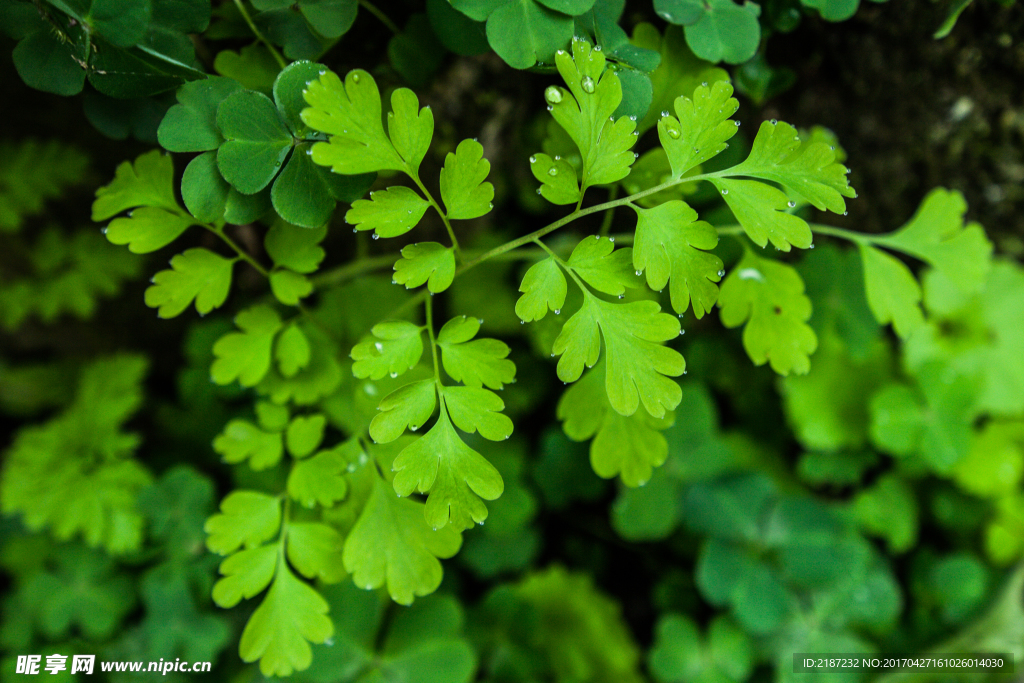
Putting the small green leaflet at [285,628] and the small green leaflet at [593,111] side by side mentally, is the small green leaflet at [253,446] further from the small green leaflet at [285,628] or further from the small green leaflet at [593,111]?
the small green leaflet at [593,111]

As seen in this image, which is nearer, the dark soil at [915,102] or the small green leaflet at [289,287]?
the small green leaflet at [289,287]

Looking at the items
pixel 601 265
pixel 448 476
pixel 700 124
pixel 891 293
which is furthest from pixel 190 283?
pixel 891 293

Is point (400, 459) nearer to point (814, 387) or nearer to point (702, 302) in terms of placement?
point (702, 302)

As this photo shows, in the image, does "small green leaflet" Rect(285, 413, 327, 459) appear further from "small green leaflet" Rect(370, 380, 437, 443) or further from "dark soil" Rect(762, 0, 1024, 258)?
"dark soil" Rect(762, 0, 1024, 258)

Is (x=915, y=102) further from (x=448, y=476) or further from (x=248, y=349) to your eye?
(x=248, y=349)

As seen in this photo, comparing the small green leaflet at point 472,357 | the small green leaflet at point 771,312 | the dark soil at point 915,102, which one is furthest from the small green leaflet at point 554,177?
the dark soil at point 915,102

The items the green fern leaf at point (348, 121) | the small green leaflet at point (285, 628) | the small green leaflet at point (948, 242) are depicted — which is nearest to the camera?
the green fern leaf at point (348, 121)
